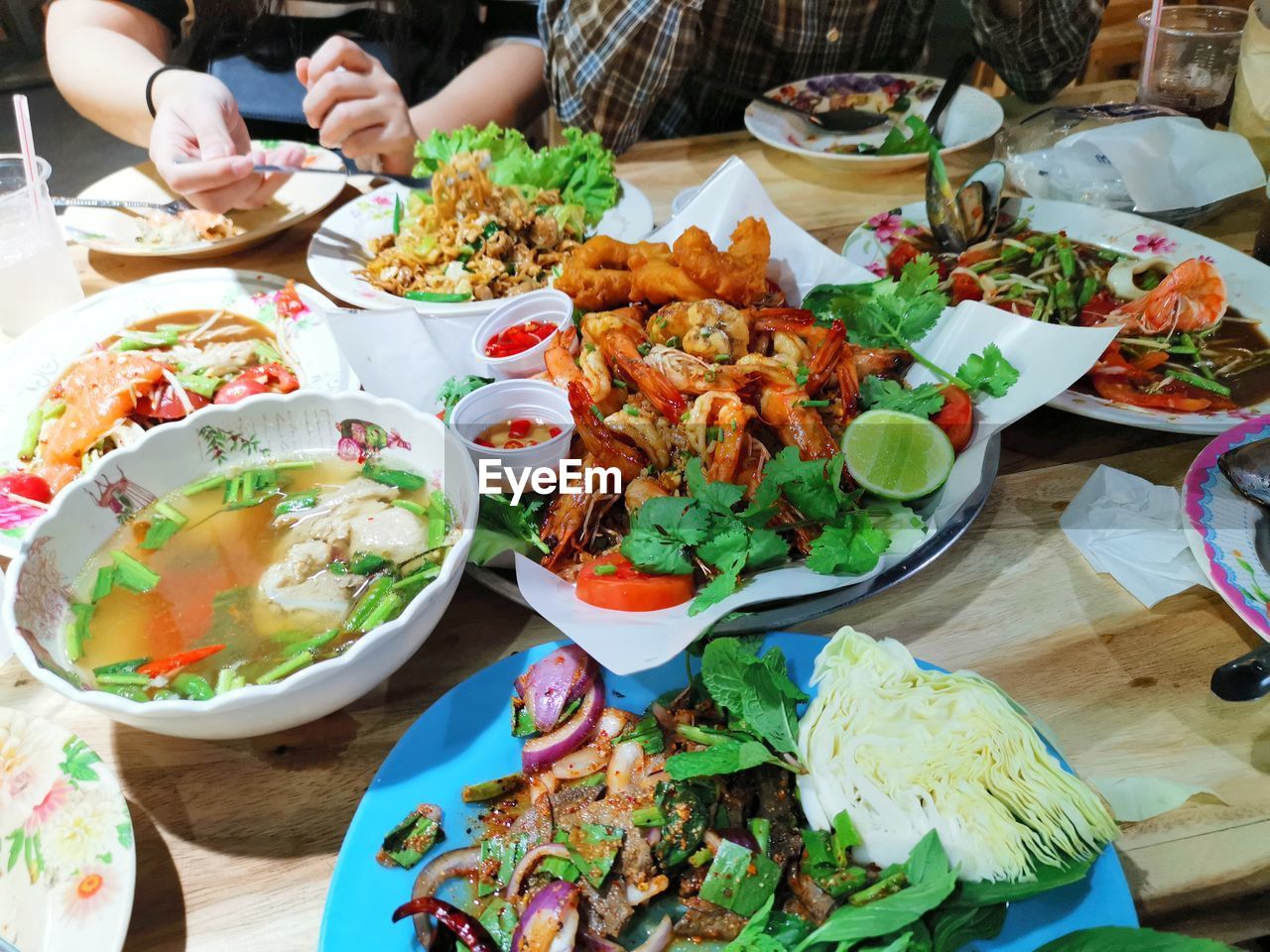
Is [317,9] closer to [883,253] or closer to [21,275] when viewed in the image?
[21,275]

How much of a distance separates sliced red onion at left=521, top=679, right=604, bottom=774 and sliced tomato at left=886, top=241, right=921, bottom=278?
4.65ft

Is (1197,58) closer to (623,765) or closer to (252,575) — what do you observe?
(623,765)

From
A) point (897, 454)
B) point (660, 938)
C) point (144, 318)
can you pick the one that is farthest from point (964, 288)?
point (144, 318)

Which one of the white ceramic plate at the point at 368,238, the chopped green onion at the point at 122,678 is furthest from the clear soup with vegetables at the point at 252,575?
the white ceramic plate at the point at 368,238

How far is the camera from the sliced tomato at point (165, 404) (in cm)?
185

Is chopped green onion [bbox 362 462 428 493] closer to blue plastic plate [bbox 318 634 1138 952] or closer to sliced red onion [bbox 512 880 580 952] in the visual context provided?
blue plastic plate [bbox 318 634 1138 952]

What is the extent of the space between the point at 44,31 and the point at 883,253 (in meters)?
3.32

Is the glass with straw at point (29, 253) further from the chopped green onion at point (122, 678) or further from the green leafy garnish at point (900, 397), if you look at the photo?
the green leafy garnish at point (900, 397)

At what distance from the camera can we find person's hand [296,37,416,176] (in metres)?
2.53

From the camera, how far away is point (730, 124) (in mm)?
3686

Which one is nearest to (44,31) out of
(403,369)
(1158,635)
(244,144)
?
(244,144)

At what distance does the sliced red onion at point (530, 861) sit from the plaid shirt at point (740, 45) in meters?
2.69

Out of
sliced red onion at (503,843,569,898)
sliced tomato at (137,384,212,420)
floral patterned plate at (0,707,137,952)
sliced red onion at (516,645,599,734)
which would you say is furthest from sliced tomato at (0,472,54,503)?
sliced red onion at (503,843,569,898)

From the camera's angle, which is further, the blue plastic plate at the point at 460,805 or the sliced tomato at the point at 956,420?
the sliced tomato at the point at 956,420
